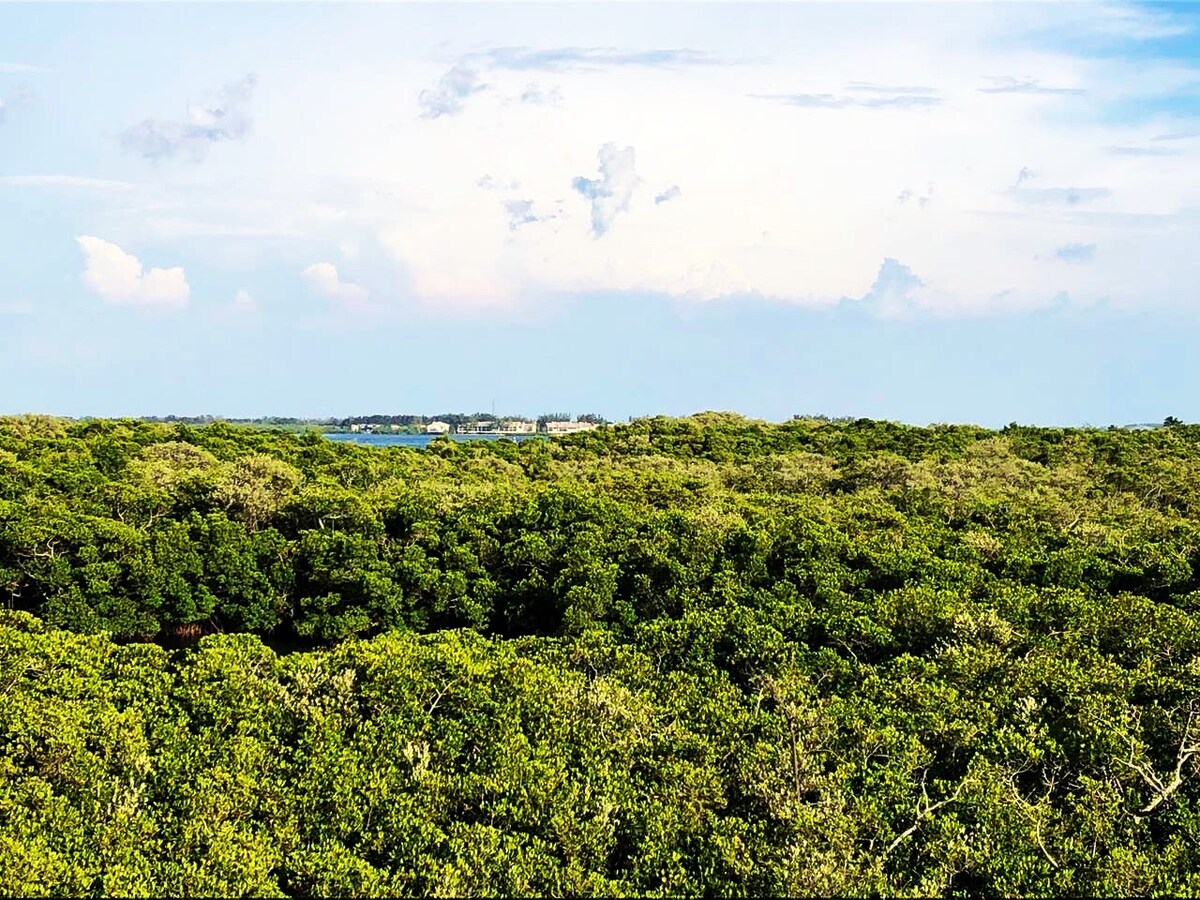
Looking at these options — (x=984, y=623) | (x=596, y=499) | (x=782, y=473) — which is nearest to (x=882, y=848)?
(x=984, y=623)

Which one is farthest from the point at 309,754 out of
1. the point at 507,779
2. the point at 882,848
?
the point at 882,848

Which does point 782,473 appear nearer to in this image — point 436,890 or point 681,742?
point 681,742

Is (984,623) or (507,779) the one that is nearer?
(507,779)

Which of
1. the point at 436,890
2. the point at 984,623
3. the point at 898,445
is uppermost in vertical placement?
the point at 898,445

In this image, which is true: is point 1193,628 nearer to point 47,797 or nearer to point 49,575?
point 47,797

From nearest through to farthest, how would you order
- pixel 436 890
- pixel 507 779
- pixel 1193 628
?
pixel 436 890 < pixel 507 779 < pixel 1193 628

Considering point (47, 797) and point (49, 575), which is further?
point (49, 575)

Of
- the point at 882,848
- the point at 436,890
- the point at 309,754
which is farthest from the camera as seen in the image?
the point at 309,754

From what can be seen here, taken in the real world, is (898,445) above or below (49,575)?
above

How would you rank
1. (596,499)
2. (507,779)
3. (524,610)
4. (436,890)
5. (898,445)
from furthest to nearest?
(898,445) → (596,499) → (524,610) → (507,779) → (436,890)
